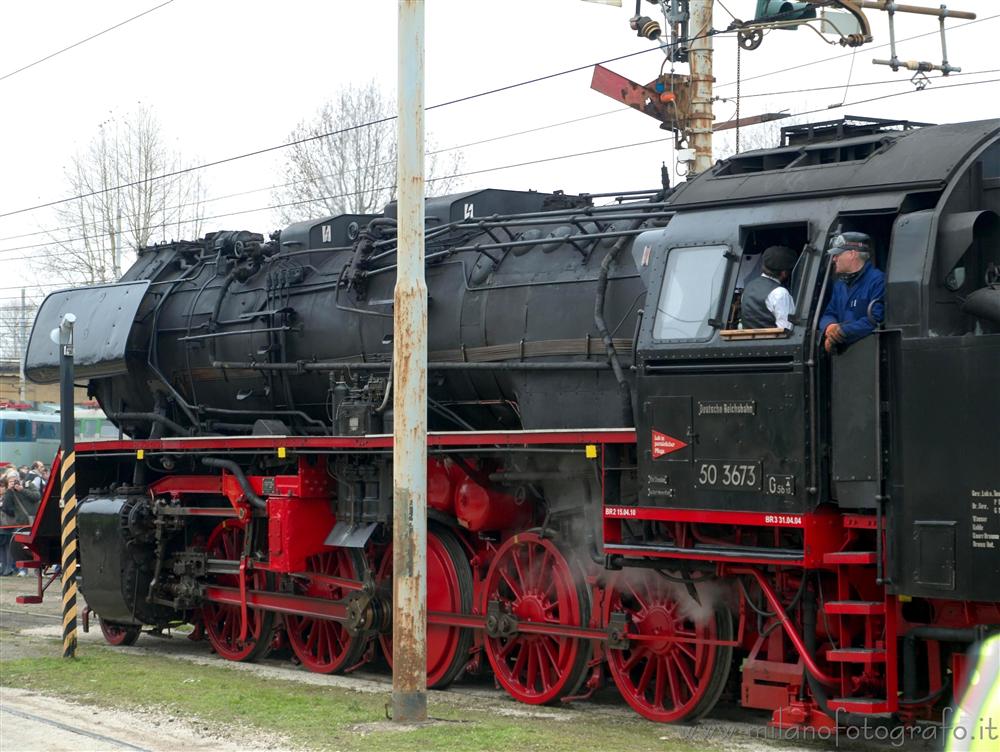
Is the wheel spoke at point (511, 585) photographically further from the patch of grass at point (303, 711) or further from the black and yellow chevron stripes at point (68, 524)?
the black and yellow chevron stripes at point (68, 524)

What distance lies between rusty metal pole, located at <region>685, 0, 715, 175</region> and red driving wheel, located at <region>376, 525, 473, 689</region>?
269 inches

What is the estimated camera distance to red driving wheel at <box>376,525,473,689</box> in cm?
1218

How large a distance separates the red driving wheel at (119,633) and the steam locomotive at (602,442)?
0.15 feet

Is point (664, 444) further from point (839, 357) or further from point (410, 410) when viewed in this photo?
point (410, 410)

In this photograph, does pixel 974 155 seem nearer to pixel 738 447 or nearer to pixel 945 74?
pixel 738 447

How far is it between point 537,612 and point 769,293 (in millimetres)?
3744

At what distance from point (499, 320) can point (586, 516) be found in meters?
2.02

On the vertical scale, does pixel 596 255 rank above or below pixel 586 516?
above

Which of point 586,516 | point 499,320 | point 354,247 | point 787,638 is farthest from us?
point 354,247

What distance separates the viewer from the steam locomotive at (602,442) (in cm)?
835

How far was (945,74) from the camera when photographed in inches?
647

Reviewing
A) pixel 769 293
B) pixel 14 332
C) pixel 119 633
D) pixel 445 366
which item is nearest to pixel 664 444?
pixel 769 293

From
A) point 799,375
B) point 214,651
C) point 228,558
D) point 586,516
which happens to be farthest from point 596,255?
point 214,651

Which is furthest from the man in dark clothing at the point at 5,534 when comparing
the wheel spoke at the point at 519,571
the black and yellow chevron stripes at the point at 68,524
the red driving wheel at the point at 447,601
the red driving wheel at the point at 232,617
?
the wheel spoke at the point at 519,571
